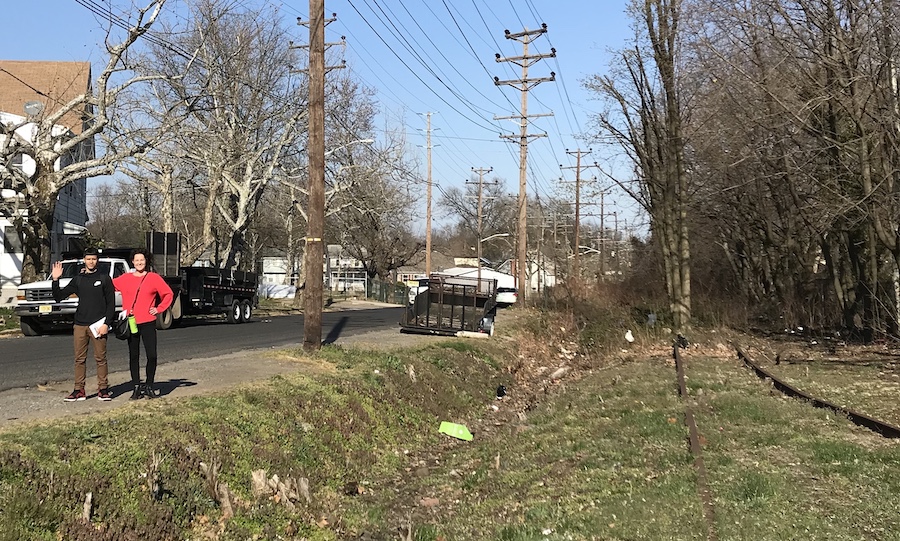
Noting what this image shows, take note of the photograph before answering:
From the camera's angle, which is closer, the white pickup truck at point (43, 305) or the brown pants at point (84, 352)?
the brown pants at point (84, 352)

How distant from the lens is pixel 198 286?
2662cm

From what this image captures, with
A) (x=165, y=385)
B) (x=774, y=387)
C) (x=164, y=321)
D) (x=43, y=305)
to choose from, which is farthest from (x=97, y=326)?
(x=164, y=321)

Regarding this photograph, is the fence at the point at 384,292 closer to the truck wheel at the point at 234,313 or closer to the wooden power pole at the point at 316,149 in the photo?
the truck wheel at the point at 234,313

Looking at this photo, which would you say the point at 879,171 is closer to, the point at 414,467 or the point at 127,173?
the point at 414,467

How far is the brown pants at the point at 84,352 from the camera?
903cm

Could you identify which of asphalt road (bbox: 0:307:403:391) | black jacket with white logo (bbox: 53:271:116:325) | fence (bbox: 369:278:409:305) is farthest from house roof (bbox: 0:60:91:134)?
black jacket with white logo (bbox: 53:271:116:325)

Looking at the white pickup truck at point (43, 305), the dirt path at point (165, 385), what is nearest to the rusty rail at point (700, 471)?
the dirt path at point (165, 385)

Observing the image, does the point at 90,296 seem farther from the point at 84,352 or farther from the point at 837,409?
the point at 837,409

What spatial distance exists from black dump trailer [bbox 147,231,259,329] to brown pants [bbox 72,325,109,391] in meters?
13.5

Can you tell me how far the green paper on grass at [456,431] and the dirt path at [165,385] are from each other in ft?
8.13

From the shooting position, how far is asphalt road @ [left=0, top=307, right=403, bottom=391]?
41.0ft

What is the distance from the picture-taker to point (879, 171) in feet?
62.6

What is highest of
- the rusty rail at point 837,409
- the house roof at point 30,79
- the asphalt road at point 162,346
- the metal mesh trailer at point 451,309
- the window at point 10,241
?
the house roof at point 30,79

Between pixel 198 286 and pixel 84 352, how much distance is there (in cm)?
1790
